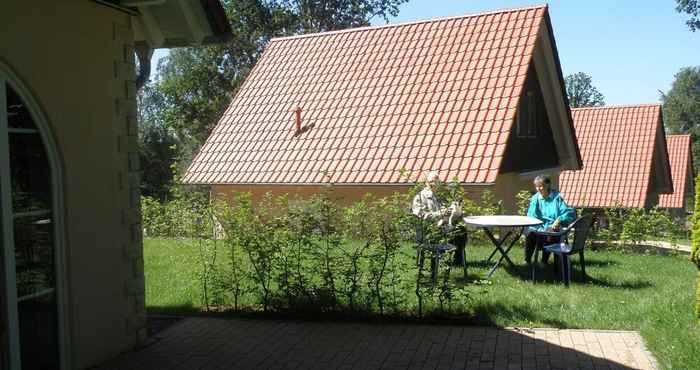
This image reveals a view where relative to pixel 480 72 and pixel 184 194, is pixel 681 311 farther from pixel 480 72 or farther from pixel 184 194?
pixel 480 72

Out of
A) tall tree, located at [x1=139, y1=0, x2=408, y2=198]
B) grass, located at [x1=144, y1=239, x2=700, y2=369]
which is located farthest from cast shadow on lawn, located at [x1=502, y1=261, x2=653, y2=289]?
tall tree, located at [x1=139, y1=0, x2=408, y2=198]

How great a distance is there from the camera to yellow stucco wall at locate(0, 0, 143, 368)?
18.6 feet

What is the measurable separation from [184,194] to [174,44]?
182 centimetres

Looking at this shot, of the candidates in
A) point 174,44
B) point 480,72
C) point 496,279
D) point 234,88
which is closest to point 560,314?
point 496,279

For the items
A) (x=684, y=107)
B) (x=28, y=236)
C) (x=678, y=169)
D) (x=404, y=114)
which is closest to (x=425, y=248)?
(x=28, y=236)

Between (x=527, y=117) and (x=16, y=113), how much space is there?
48.5ft

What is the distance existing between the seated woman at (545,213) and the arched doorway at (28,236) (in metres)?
7.19

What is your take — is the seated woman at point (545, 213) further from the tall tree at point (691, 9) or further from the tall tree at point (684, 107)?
the tall tree at point (684, 107)

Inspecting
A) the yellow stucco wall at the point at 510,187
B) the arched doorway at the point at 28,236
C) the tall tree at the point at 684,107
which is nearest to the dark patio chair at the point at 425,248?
the arched doorway at the point at 28,236

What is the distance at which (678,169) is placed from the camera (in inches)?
1458

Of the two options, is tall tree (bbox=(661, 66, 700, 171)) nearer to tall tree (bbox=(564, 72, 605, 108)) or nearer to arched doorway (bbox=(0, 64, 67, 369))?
tall tree (bbox=(564, 72, 605, 108))

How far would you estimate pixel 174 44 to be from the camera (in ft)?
25.6

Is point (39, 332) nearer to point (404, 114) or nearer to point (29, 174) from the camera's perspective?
point (29, 174)

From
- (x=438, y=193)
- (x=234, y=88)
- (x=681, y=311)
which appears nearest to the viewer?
(x=681, y=311)
